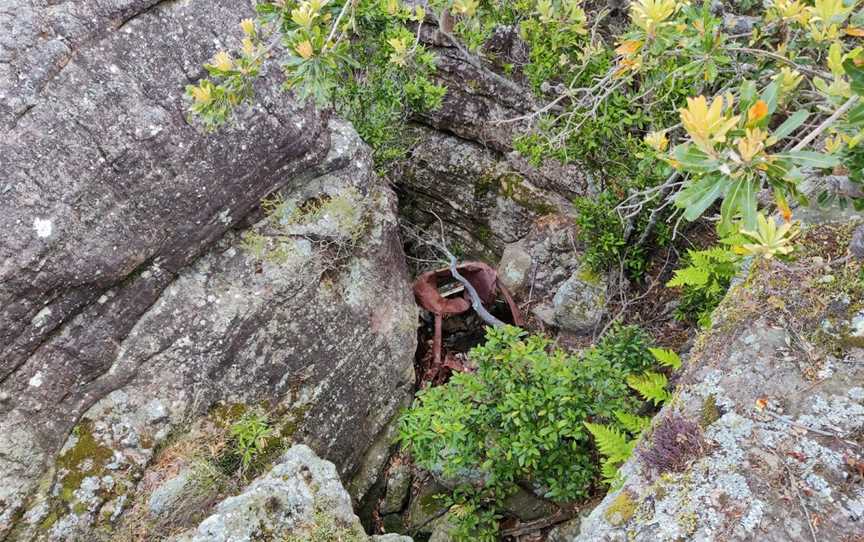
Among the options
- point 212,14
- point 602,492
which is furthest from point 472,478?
point 212,14

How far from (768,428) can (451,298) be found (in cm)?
450

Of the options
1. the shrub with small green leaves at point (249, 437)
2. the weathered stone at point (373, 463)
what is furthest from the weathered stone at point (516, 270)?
the shrub with small green leaves at point (249, 437)

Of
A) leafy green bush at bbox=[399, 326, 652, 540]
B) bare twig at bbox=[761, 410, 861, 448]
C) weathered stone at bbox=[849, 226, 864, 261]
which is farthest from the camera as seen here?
leafy green bush at bbox=[399, 326, 652, 540]

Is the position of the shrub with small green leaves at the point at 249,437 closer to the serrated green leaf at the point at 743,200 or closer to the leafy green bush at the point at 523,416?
the leafy green bush at the point at 523,416

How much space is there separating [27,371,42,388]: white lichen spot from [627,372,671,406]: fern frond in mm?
4781

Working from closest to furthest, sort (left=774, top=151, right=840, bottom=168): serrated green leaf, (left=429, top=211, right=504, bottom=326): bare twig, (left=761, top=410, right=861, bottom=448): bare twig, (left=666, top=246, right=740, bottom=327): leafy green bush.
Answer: (left=774, top=151, right=840, bottom=168): serrated green leaf, (left=761, top=410, right=861, bottom=448): bare twig, (left=666, top=246, right=740, bottom=327): leafy green bush, (left=429, top=211, right=504, bottom=326): bare twig

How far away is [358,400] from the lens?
565 centimetres

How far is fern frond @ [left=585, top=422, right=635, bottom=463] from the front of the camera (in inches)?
151

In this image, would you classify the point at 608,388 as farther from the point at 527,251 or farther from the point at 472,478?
the point at 527,251

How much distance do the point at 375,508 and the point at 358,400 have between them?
127cm

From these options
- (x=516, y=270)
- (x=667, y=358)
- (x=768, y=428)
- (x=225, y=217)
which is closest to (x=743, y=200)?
(x=768, y=428)

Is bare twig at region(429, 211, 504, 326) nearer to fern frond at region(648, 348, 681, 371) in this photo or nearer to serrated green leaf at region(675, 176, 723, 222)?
fern frond at region(648, 348, 681, 371)

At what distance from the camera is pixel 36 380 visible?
13.4 feet

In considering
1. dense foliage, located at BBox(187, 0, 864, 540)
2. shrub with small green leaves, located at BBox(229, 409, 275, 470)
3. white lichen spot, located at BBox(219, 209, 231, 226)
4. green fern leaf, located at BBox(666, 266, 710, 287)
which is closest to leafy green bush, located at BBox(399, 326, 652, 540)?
dense foliage, located at BBox(187, 0, 864, 540)
